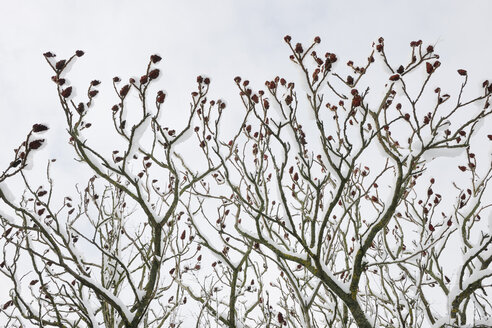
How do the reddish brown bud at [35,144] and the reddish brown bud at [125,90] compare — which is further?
the reddish brown bud at [125,90]

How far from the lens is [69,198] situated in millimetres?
4836

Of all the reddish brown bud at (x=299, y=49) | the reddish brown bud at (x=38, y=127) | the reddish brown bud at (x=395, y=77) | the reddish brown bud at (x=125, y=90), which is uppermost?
the reddish brown bud at (x=299, y=49)

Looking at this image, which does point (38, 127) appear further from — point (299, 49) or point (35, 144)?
point (299, 49)

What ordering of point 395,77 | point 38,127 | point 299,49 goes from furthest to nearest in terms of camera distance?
1. point 299,49
2. point 395,77
3. point 38,127

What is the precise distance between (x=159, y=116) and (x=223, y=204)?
1683 millimetres

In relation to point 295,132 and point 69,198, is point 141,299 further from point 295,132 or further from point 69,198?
point 295,132

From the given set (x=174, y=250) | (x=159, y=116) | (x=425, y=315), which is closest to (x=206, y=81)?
(x=159, y=116)

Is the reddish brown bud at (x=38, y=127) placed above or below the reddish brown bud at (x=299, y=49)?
below

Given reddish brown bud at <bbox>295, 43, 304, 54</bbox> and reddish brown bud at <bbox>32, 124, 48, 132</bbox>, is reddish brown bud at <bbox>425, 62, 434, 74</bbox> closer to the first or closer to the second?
reddish brown bud at <bbox>295, 43, 304, 54</bbox>

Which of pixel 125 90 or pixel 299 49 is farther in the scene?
pixel 299 49

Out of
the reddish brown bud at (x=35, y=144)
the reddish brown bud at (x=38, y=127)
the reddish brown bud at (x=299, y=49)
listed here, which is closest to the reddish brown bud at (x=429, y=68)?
the reddish brown bud at (x=299, y=49)

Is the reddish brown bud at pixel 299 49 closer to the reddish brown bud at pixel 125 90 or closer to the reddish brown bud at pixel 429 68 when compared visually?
the reddish brown bud at pixel 429 68

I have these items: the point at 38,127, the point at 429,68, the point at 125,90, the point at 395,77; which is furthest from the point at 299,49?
the point at 38,127

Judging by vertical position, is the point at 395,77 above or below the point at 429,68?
below
